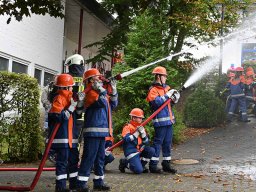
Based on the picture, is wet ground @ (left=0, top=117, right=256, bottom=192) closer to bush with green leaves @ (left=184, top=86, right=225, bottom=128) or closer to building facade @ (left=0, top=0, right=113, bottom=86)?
bush with green leaves @ (left=184, top=86, right=225, bottom=128)

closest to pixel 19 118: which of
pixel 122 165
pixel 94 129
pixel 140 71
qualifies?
pixel 122 165

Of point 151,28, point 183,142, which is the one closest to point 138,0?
point 151,28

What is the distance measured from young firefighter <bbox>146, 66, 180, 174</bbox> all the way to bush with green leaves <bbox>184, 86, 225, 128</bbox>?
23.4 feet

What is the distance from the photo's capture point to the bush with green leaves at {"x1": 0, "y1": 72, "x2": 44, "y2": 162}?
898cm

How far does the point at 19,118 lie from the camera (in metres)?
9.12

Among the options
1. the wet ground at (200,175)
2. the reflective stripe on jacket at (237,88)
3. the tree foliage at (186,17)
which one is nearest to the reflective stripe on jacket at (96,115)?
the wet ground at (200,175)

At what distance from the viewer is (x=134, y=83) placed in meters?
12.0

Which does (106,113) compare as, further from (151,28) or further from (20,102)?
(151,28)

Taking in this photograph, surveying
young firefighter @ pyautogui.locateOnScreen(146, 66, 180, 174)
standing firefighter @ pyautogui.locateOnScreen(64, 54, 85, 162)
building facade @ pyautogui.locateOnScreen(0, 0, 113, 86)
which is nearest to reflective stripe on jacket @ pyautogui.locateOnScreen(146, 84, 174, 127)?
young firefighter @ pyautogui.locateOnScreen(146, 66, 180, 174)

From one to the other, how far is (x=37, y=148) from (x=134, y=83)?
373 centimetres

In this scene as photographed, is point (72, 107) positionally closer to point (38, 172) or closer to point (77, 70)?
point (38, 172)

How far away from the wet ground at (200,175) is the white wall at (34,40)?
5.98 metres

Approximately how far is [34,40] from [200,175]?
33.5 feet

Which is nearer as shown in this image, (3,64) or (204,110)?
(3,64)
